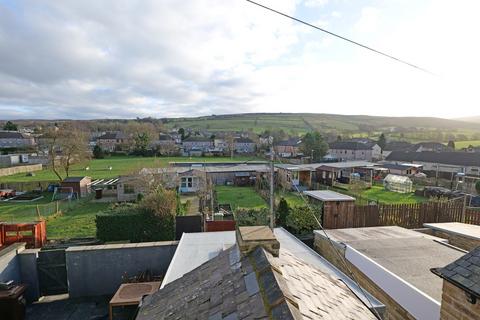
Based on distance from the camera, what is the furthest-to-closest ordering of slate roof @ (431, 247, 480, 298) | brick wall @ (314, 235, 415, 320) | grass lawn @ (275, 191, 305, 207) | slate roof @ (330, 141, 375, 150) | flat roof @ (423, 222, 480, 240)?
slate roof @ (330, 141, 375, 150) < grass lawn @ (275, 191, 305, 207) < flat roof @ (423, 222, 480, 240) < brick wall @ (314, 235, 415, 320) < slate roof @ (431, 247, 480, 298)

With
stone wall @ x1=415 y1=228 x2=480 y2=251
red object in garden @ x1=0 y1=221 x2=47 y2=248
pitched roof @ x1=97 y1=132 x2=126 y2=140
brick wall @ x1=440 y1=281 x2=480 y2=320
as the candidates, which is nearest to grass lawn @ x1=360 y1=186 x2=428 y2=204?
stone wall @ x1=415 y1=228 x2=480 y2=251

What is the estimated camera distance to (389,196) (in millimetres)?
26375

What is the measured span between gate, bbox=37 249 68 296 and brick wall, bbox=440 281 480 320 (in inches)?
453

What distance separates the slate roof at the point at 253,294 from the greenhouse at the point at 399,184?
2860 cm

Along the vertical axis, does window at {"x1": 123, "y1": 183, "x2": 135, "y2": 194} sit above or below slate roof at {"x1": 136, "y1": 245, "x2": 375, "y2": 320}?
below

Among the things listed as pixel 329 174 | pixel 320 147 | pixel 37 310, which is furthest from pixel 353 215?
pixel 320 147

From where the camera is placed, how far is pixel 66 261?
9930 mm

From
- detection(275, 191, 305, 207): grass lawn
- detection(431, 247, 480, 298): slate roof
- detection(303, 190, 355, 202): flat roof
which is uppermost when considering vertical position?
detection(431, 247, 480, 298): slate roof

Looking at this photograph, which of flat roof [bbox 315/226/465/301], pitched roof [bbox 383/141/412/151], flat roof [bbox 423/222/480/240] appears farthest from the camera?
pitched roof [bbox 383/141/412/151]

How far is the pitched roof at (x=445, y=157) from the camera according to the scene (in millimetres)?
36938

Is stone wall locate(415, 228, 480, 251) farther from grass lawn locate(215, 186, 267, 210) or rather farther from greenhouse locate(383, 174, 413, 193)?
greenhouse locate(383, 174, 413, 193)

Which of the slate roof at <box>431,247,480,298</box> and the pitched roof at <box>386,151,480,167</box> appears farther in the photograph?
the pitched roof at <box>386,151,480,167</box>

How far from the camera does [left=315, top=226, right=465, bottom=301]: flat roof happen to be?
5918mm

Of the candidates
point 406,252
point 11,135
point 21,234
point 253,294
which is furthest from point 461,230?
point 11,135
